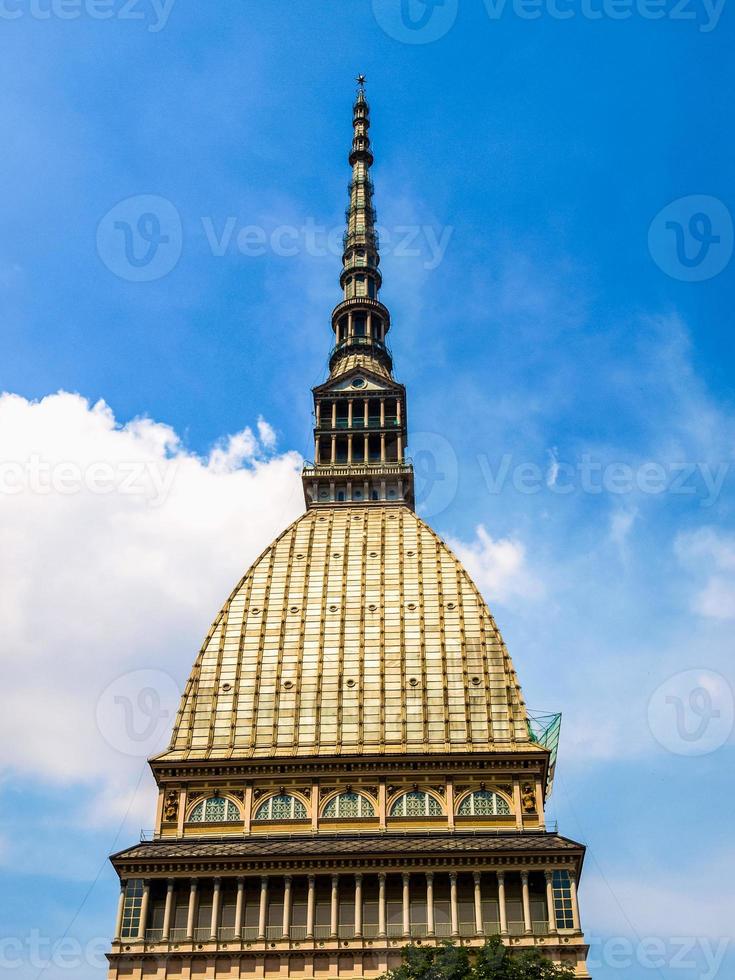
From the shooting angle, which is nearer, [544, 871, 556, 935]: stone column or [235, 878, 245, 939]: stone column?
[544, 871, 556, 935]: stone column

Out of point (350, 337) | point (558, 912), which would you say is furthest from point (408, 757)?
point (350, 337)

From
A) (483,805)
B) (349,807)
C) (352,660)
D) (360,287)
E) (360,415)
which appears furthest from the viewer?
(360,287)

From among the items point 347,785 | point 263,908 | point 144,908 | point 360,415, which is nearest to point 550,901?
point 347,785

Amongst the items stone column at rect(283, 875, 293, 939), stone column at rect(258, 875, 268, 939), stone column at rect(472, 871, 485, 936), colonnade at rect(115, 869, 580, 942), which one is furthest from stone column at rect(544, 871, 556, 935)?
stone column at rect(258, 875, 268, 939)

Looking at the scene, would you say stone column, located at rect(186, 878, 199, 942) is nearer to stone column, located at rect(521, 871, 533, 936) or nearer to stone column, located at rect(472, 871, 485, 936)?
stone column, located at rect(472, 871, 485, 936)

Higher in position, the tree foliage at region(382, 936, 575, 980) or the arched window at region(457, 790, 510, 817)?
the arched window at region(457, 790, 510, 817)

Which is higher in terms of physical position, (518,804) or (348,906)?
(518,804)

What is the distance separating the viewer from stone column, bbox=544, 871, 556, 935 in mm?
69000

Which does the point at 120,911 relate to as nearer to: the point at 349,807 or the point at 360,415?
the point at 349,807

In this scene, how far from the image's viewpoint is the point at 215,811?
77875 mm

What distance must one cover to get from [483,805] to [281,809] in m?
13.3

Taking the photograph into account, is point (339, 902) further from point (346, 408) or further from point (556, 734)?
point (346, 408)

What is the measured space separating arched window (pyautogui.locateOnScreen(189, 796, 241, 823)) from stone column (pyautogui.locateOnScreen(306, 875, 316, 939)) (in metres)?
8.21

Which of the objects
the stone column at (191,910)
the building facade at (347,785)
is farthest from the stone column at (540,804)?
the stone column at (191,910)
